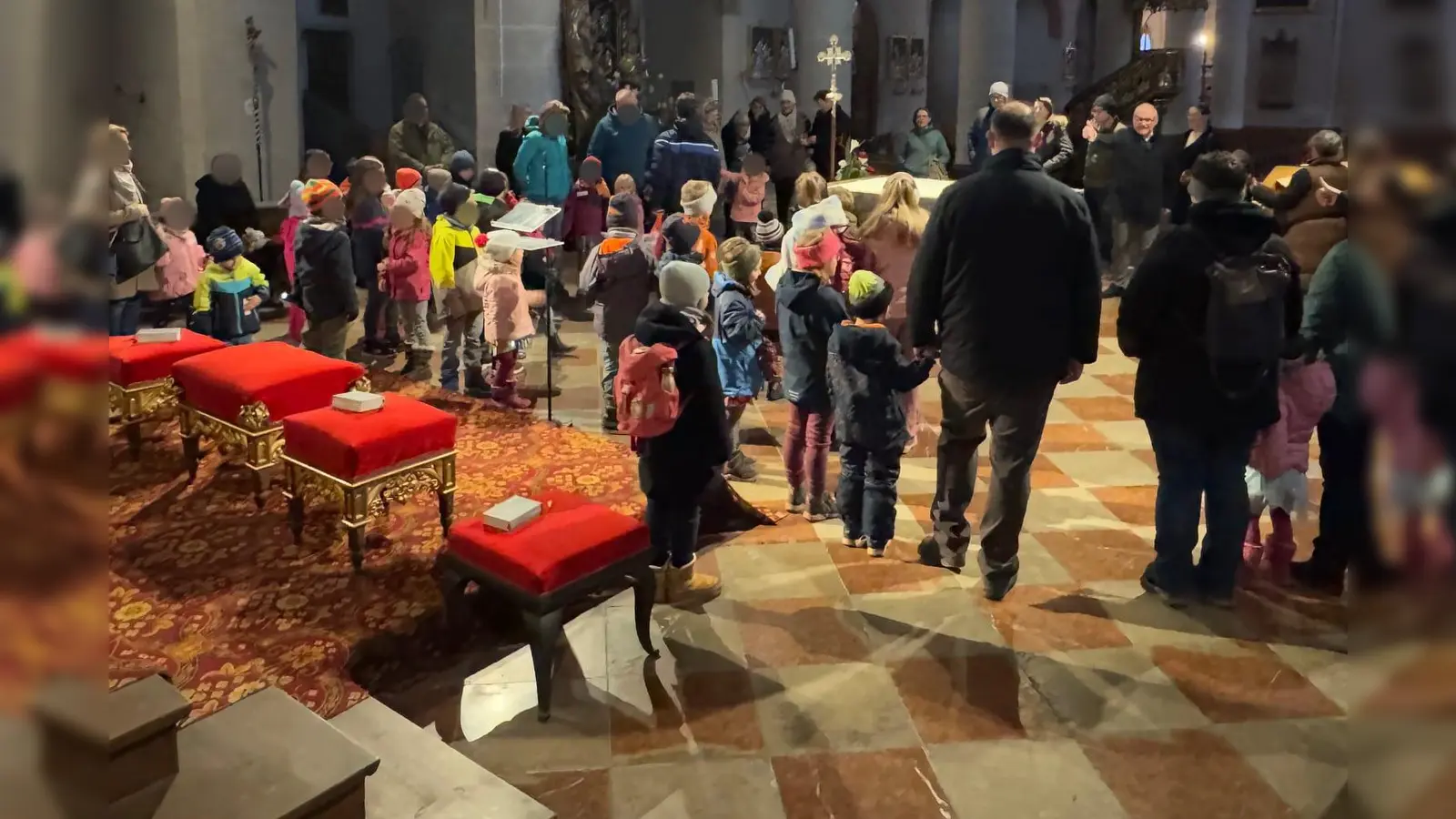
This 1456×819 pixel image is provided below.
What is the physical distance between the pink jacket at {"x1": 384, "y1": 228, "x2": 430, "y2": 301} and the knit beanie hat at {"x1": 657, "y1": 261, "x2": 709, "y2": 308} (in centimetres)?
362

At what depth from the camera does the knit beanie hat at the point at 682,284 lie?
4.04 metres

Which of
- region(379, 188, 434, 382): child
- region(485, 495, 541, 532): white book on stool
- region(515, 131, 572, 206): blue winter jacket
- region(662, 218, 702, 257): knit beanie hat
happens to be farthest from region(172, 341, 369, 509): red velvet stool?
region(515, 131, 572, 206): blue winter jacket

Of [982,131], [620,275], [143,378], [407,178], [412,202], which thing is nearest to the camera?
[143,378]

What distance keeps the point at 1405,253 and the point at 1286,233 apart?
158 inches

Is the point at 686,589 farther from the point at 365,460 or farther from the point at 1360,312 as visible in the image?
the point at 1360,312

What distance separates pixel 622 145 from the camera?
988cm

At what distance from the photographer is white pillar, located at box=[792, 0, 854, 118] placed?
1558 centimetres

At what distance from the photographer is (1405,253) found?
22.6 inches

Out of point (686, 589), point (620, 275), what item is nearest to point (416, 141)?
point (620, 275)

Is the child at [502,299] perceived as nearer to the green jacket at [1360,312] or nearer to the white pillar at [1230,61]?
the green jacket at [1360,312]

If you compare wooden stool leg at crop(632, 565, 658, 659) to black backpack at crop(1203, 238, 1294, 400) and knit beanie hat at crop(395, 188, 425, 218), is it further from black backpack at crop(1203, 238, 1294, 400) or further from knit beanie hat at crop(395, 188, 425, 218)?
knit beanie hat at crop(395, 188, 425, 218)

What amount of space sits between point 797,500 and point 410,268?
3274 mm

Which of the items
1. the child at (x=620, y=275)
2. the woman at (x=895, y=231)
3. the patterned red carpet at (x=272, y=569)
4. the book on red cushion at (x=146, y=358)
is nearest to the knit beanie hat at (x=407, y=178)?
the child at (x=620, y=275)

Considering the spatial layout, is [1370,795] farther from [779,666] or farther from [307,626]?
[307,626]
